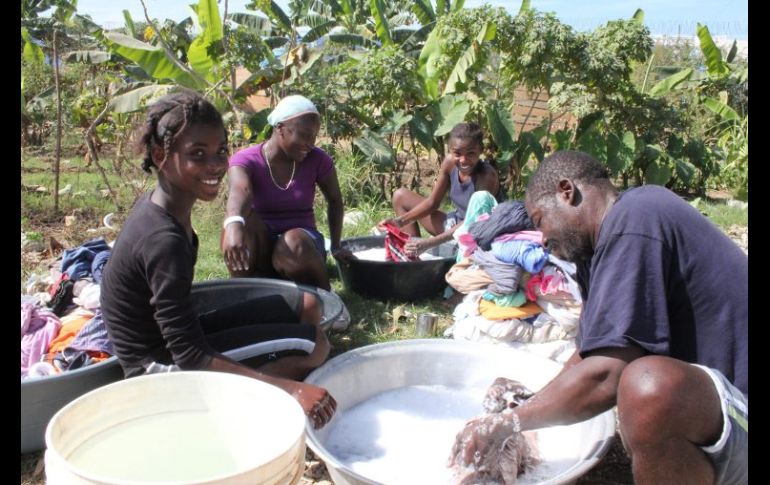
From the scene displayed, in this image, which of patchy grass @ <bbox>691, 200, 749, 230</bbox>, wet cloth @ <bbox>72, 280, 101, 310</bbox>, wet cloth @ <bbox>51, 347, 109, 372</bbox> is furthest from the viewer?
patchy grass @ <bbox>691, 200, 749, 230</bbox>

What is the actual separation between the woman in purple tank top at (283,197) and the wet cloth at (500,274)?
2.65ft

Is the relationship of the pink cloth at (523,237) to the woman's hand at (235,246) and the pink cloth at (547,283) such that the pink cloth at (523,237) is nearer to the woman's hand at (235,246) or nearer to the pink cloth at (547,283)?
the pink cloth at (547,283)

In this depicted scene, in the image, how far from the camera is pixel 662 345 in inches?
55.7

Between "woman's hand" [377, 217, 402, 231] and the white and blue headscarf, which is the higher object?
the white and blue headscarf

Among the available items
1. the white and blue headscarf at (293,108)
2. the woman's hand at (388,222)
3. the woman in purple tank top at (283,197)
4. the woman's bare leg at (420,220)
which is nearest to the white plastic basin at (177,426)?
the woman in purple tank top at (283,197)

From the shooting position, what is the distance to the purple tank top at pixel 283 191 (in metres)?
3.10

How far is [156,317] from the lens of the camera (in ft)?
5.47

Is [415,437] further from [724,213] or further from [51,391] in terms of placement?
[724,213]

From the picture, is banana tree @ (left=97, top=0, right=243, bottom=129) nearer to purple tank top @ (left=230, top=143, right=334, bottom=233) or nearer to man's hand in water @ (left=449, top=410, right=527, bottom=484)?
purple tank top @ (left=230, top=143, right=334, bottom=233)

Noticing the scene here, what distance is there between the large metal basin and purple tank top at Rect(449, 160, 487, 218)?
153 cm

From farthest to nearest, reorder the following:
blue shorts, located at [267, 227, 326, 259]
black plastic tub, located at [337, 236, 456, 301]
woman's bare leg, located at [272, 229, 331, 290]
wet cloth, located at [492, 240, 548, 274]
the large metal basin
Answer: black plastic tub, located at [337, 236, 456, 301] < blue shorts, located at [267, 227, 326, 259] < woman's bare leg, located at [272, 229, 331, 290] < wet cloth, located at [492, 240, 548, 274] < the large metal basin

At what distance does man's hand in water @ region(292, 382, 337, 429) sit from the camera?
1.79 m

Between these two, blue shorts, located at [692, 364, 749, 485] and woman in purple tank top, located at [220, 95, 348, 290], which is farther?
woman in purple tank top, located at [220, 95, 348, 290]

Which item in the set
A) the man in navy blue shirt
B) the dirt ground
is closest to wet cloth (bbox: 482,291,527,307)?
the dirt ground
